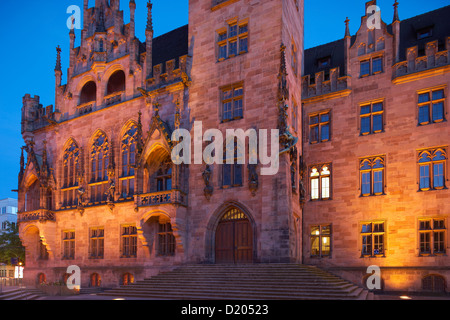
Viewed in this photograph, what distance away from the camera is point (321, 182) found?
25734 millimetres

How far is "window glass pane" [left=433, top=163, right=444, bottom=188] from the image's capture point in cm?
2222

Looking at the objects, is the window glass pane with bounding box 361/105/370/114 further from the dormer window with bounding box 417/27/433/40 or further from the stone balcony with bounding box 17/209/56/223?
the stone balcony with bounding box 17/209/56/223

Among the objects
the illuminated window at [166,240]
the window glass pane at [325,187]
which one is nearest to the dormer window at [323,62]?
the window glass pane at [325,187]

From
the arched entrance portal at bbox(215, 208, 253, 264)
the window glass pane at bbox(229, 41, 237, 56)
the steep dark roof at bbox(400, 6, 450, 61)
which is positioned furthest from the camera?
the window glass pane at bbox(229, 41, 237, 56)

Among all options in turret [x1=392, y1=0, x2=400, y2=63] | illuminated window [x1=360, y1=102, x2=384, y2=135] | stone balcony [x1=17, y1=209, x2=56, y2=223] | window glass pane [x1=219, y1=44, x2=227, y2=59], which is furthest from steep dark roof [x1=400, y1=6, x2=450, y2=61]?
stone balcony [x1=17, y1=209, x2=56, y2=223]

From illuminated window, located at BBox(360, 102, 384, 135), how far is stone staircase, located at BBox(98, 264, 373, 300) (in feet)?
28.1

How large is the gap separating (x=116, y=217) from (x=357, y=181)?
15.0 metres

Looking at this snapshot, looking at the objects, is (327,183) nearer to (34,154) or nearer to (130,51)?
(130,51)

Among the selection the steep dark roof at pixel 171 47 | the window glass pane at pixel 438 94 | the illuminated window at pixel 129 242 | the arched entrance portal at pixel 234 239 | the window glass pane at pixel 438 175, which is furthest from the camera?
the steep dark roof at pixel 171 47

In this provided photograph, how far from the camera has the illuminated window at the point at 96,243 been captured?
29.5m

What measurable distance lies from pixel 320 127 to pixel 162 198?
10.1 m

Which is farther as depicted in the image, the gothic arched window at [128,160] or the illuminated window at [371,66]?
the gothic arched window at [128,160]

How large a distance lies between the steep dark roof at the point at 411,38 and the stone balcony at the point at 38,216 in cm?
2039

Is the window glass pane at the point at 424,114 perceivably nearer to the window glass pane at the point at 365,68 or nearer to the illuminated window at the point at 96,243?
the window glass pane at the point at 365,68
